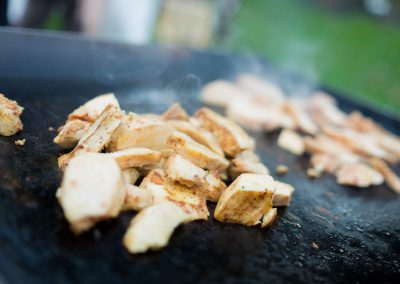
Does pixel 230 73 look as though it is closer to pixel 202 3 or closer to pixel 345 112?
pixel 345 112

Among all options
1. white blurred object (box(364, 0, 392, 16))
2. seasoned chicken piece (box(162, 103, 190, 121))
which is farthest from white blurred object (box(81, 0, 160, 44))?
white blurred object (box(364, 0, 392, 16))

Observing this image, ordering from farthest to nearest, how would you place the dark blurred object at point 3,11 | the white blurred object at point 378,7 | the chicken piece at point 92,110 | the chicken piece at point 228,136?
the white blurred object at point 378,7 < the dark blurred object at point 3,11 < the chicken piece at point 228,136 < the chicken piece at point 92,110

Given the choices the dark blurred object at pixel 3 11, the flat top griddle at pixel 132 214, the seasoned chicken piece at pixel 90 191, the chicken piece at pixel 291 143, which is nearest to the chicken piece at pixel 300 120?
the chicken piece at pixel 291 143

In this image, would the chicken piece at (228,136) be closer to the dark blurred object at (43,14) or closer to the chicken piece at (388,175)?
the chicken piece at (388,175)

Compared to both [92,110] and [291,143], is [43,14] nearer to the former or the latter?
[92,110]

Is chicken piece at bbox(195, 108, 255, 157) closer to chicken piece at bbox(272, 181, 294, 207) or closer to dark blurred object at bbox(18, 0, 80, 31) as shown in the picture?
chicken piece at bbox(272, 181, 294, 207)

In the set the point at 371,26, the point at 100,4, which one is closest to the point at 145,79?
the point at 100,4

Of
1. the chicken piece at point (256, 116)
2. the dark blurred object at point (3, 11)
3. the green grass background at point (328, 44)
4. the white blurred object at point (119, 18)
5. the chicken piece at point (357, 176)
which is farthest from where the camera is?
the green grass background at point (328, 44)
